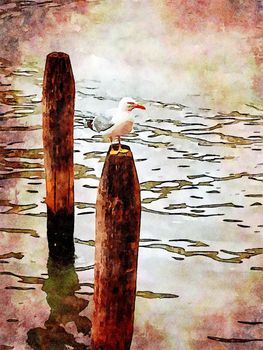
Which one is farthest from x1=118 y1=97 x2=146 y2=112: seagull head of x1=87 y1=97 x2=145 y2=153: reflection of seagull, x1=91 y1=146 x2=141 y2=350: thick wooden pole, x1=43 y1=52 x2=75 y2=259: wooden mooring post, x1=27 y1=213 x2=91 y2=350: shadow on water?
x1=91 y1=146 x2=141 y2=350: thick wooden pole

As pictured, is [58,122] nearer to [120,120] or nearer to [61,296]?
[120,120]

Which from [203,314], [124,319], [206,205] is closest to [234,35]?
[206,205]

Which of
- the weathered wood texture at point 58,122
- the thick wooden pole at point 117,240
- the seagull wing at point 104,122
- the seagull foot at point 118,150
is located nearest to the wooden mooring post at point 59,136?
the weathered wood texture at point 58,122

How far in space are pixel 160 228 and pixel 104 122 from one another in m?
0.62

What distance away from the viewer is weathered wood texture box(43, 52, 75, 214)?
2668 millimetres

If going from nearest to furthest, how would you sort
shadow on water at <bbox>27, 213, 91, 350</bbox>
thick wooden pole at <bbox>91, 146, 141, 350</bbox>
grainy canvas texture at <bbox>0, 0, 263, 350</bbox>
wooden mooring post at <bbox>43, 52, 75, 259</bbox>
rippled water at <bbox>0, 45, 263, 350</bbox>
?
thick wooden pole at <bbox>91, 146, 141, 350</bbox> < shadow on water at <bbox>27, 213, 91, 350</bbox> < rippled water at <bbox>0, 45, 263, 350</bbox> < wooden mooring post at <bbox>43, 52, 75, 259</bbox> < grainy canvas texture at <bbox>0, 0, 263, 350</bbox>

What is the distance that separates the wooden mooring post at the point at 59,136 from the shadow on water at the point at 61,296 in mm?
38

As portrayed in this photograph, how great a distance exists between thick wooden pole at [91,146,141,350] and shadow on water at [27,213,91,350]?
378 mm

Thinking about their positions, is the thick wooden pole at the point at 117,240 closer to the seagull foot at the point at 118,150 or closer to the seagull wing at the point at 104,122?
the seagull foot at the point at 118,150

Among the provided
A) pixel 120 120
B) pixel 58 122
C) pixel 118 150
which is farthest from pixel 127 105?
pixel 118 150

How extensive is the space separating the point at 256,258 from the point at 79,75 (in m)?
1.45

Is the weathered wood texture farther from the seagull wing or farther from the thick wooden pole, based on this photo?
the thick wooden pole

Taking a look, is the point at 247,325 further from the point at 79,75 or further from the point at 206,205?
the point at 79,75

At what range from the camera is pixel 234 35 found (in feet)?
13.8
